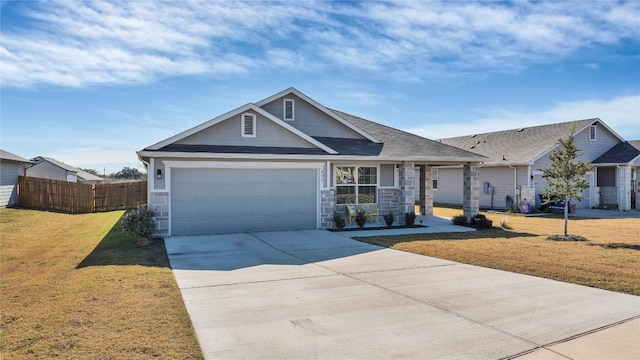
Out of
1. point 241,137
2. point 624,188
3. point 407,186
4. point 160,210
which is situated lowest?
point 160,210

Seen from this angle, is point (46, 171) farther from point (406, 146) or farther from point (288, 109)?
point (406, 146)

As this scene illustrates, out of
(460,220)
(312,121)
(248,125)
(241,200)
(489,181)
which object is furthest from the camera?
(489,181)

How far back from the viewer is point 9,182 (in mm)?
25734

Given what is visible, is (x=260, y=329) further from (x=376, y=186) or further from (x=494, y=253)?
(x=376, y=186)

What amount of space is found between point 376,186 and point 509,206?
35.1ft

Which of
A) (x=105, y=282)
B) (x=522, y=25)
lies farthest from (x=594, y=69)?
(x=105, y=282)

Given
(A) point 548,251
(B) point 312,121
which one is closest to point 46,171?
(B) point 312,121

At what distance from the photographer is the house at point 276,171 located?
1323 centimetres

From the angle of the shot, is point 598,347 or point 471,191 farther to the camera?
point 471,191

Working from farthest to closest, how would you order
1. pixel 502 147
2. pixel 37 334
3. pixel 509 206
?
1. pixel 502 147
2. pixel 509 206
3. pixel 37 334

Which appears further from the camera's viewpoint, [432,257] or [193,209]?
Result: [193,209]

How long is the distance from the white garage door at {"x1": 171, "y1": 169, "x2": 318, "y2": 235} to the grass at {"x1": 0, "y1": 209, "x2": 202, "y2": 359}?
1.90 metres

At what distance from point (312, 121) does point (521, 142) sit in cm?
1513

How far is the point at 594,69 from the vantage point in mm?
16281
